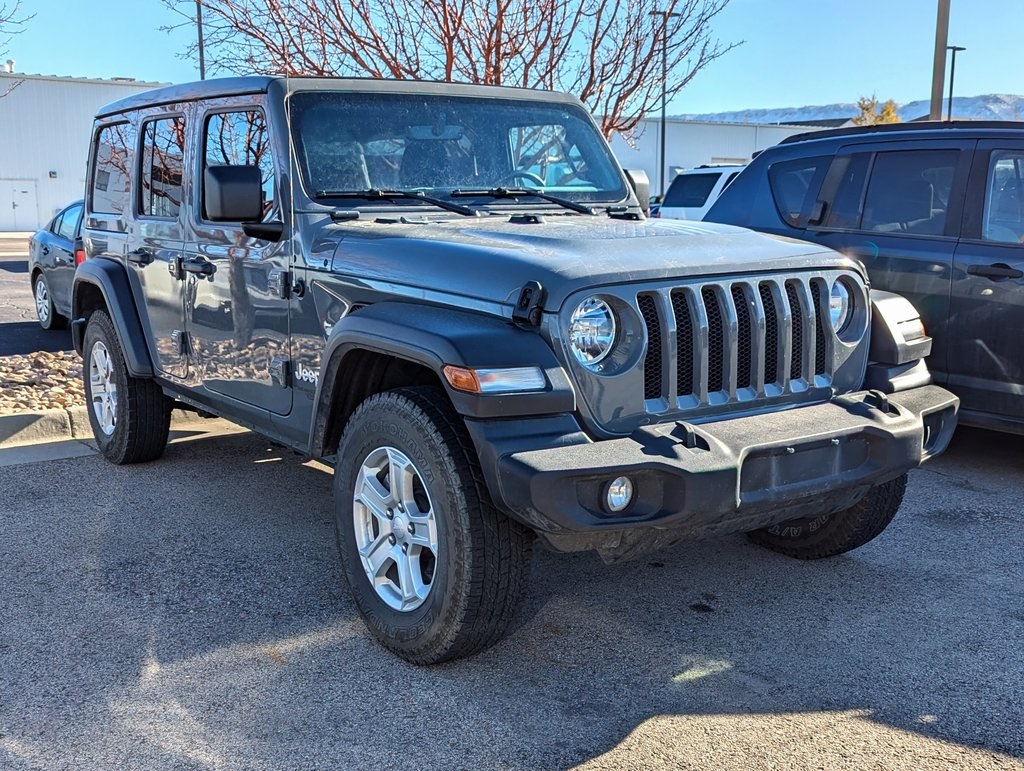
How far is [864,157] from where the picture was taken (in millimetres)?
6285

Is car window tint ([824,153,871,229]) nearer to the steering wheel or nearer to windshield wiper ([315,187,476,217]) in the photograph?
the steering wheel

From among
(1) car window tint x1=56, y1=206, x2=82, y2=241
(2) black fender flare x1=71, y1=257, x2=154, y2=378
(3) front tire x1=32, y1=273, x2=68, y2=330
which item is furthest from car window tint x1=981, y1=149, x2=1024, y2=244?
(3) front tire x1=32, y1=273, x2=68, y2=330

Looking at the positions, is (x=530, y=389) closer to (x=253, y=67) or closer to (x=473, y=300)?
(x=473, y=300)

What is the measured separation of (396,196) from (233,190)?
0.67 m

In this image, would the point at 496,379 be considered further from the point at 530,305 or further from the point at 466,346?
the point at 530,305

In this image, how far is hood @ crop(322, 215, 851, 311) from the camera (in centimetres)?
323

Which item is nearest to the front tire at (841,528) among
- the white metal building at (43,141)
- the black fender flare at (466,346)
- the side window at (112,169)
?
the black fender flare at (466,346)

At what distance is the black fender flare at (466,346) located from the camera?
3.04 meters

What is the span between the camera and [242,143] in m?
4.60

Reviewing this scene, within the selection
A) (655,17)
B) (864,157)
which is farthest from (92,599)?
(655,17)

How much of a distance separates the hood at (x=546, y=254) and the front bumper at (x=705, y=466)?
46 cm

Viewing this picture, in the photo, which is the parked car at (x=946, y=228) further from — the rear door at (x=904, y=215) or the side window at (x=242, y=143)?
the side window at (x=242, y=143)

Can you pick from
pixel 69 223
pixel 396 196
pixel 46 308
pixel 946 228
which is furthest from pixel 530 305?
pixel 46 308

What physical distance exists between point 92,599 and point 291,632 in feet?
2.97
